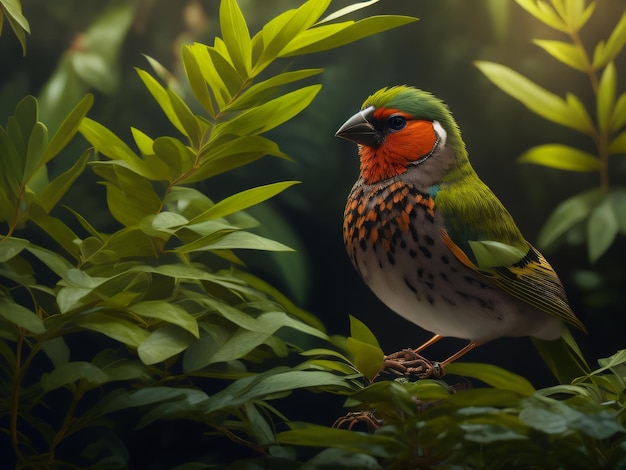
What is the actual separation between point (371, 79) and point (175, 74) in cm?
30

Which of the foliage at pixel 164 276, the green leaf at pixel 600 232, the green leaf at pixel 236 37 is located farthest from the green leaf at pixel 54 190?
the green leaf at pixel 600 232

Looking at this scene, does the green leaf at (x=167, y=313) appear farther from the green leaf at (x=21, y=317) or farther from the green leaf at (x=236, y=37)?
the green leaf at (x=236, y=37)

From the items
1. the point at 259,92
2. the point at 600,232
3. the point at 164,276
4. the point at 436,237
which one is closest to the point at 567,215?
the point at 600,232

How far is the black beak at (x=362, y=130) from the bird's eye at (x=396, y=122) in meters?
0.02

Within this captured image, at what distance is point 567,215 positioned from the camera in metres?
1.08

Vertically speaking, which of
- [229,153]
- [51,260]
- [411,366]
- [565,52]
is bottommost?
[411,366]

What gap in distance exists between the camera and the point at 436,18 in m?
1.09

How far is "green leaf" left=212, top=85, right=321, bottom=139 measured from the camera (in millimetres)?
927

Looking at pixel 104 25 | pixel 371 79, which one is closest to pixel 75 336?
pixel 104 25

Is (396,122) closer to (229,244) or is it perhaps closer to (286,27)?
(286,27)

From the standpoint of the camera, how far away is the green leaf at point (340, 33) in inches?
36.5

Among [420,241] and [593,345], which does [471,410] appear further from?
[593,345]

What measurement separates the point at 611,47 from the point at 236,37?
22.8 inches

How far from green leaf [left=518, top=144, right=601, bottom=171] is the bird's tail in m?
0.26
